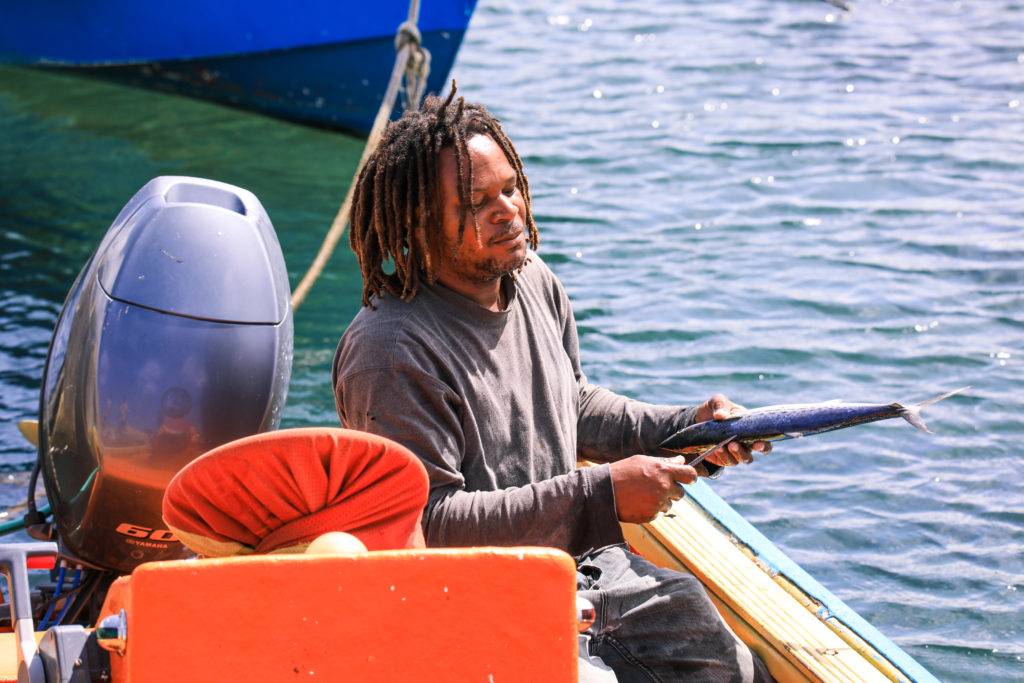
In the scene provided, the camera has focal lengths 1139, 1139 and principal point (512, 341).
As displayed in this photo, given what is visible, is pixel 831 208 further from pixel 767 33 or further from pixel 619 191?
pixel 767 33

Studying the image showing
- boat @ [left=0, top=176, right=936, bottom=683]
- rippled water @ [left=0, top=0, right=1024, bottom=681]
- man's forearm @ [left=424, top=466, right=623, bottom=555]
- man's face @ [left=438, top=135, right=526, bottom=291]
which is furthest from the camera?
rippled water @ [left=0, top=0, right=1024, bottom=681]

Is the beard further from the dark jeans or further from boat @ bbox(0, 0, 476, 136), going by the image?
boat @ bbox(0, 0, 476, 136)

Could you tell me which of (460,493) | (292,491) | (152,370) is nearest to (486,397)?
(460,493)

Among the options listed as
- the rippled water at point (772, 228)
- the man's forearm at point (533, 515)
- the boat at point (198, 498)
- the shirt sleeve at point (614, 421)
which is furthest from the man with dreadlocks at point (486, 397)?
the rippled water at point (772, 228)

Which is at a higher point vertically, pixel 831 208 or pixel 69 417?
pixel 69 417

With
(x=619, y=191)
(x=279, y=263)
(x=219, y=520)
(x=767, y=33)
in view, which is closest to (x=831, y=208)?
(x=619, y=191)

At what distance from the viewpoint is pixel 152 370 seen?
2480 millimetres

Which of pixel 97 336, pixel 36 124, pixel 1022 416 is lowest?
pixel 1022 416

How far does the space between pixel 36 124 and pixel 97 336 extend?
7.10 meters

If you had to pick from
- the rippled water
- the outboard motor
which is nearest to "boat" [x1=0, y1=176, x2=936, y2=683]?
the outboard motor

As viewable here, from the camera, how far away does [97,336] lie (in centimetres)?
251

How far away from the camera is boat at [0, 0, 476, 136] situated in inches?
307

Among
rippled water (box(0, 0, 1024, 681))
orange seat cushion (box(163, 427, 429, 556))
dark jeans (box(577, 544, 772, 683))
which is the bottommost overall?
rippled water (box(0, 0, 1024, 681))

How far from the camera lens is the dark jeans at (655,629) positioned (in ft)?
7.23
